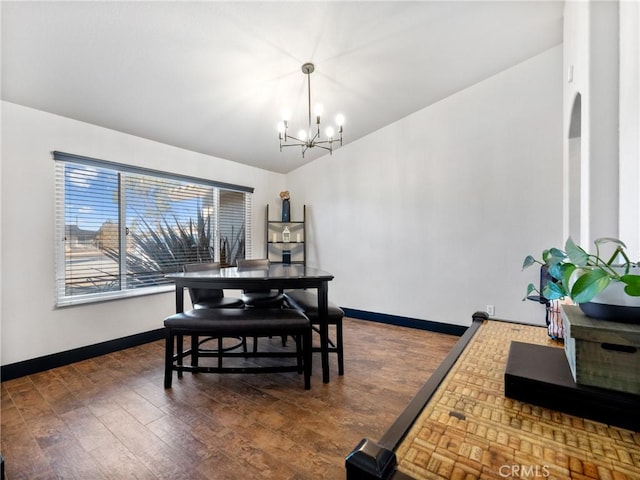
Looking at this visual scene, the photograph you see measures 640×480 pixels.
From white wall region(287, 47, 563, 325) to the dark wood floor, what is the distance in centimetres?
113

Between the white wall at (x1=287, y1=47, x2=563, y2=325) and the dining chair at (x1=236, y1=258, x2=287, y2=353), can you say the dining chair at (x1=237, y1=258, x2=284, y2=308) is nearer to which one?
the dining chair at (x1=236, y1=258, x2=287, y2=353)

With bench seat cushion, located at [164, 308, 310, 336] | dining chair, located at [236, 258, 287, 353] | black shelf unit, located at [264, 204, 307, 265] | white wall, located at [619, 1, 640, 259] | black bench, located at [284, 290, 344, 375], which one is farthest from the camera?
black shelf unit, located at [264, 204, 307, 265]

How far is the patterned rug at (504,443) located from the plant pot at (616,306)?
0.68ft

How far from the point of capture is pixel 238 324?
2.05 meters

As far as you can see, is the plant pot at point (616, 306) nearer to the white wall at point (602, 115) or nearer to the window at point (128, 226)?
the white wall at point (602, 115)

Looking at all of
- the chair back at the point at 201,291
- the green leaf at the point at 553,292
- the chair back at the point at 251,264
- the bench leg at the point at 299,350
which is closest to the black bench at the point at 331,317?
the bench leg at the point at 299,350

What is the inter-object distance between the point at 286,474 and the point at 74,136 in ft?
10.9

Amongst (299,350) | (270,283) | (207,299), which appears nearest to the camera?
(270,283)

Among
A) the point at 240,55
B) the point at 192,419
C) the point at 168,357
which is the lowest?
the point at 192,419

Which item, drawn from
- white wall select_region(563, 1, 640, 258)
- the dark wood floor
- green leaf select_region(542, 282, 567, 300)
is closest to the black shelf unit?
the dark wood floor

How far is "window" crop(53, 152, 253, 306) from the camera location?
268 centimetres

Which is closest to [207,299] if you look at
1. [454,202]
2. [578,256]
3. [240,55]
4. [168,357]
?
[168,357]

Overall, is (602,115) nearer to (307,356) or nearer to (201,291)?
(307,356)
